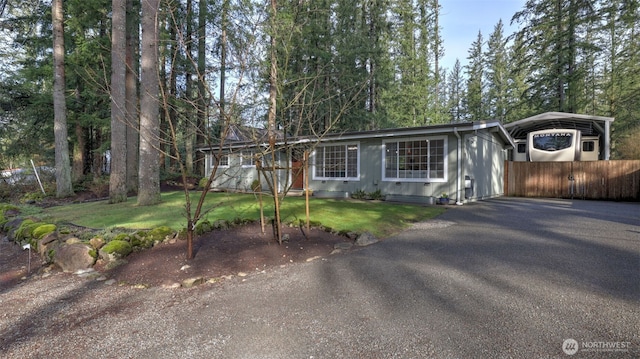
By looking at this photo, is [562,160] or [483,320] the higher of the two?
[562,160]

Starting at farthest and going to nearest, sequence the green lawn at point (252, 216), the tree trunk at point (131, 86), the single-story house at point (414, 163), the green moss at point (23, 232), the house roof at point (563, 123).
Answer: the house roof at point (563, 123) → the tree trunk at point (131, 86) → the single-story house at point (414, 163) → the green lawn at point (252, 216) → the green moss at point (23, 232)

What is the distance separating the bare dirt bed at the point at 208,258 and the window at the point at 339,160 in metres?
7.30

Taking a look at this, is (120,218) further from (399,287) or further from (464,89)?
(464,89)

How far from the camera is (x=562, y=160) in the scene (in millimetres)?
14852

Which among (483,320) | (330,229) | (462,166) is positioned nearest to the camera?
(483,320)

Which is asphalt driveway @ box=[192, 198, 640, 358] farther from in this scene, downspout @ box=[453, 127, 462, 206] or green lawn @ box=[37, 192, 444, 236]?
downspout @ box=[453, 127, 462, 206]

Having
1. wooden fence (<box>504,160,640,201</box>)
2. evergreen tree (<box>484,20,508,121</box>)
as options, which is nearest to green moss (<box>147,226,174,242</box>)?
wooden fence (<box>504,160,640,201</box>)

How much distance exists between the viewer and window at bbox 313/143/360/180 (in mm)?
13023

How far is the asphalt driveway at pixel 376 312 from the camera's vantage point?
2.35 m

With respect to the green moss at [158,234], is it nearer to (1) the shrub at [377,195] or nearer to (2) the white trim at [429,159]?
(1) the shrub at [377,195]

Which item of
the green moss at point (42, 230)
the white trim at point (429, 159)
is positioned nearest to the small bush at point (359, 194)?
the white trim at point (429, 159)

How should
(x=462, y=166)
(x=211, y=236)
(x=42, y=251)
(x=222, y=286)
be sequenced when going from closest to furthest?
(x=222, y=286) → (x=42, y=251) → (x=211, y=236) → (x=462, y=166)

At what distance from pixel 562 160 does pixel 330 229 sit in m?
14.5

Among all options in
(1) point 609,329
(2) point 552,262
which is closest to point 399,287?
(1) point 609,329
